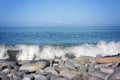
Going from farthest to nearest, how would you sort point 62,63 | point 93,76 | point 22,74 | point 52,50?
1. point 52,50
2. point 62,63
3. point 22,74
4. point 93,76

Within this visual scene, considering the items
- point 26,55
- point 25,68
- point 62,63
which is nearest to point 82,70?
point 62,63

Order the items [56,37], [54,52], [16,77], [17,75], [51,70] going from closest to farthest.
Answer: [16,77] → [17,75] → [51,70] → [54,52] → [56,37]

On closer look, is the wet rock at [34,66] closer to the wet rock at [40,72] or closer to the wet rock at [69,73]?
the wet rock at [40,72]

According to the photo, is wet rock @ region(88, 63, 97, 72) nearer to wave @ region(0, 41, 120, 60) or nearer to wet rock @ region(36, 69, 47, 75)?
wet rock @ region(36, 69, 47, 75)

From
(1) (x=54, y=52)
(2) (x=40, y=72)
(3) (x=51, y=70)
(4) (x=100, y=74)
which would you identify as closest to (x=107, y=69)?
(4) (x=100, y=74)

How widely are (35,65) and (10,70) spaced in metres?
0.78

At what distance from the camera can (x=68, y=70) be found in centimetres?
756

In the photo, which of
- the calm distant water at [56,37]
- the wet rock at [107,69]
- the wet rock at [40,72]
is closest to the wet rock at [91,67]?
the wet rock at [107,69]

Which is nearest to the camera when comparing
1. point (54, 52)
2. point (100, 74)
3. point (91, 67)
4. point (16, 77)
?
point (100, 74)

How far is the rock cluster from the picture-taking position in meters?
6.96

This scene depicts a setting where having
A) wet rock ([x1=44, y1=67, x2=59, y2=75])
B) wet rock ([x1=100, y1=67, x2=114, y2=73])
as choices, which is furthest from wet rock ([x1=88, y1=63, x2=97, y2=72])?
wet rock ([x1=44, y1=67, x2=59, y2=75])

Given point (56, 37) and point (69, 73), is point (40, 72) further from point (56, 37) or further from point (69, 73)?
point (56, 37)

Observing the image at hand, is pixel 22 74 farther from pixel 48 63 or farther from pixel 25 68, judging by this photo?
pixel 48 63

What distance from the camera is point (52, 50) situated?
14.3m
